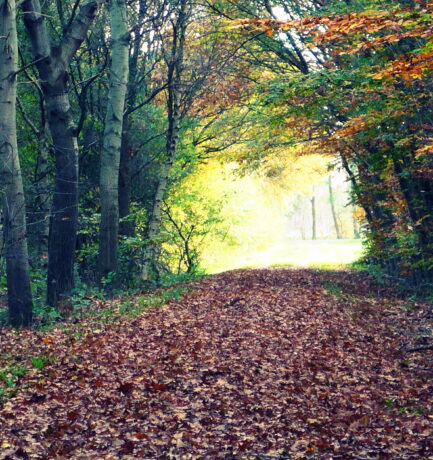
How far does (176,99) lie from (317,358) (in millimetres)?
9976

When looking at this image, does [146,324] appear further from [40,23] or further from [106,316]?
[40,23]

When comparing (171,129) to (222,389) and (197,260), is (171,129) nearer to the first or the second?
(197,260)

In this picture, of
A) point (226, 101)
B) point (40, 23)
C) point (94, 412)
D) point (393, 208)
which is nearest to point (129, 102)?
point (226, 101)

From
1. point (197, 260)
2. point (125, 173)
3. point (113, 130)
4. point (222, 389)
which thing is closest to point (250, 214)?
point (197, 260)

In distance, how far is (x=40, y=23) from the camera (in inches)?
419

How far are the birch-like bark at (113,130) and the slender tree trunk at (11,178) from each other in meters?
3.79

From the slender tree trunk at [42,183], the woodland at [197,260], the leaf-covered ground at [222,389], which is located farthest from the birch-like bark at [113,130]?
the leaf-covered ground at [222,389]

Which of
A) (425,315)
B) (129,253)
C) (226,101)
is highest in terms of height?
(226,101)

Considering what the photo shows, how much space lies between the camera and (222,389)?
22.5ft

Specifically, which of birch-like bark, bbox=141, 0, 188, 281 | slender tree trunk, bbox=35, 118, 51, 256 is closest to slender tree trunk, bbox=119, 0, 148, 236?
birch-like bark, bbox=141, 0, 188, 281

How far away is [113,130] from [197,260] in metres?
9.18

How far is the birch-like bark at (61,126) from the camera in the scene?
10.6m

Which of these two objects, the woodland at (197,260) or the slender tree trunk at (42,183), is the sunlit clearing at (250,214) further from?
the slender tree trunk at (42,183)

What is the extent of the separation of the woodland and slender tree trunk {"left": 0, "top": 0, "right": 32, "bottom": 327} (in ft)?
0.12
